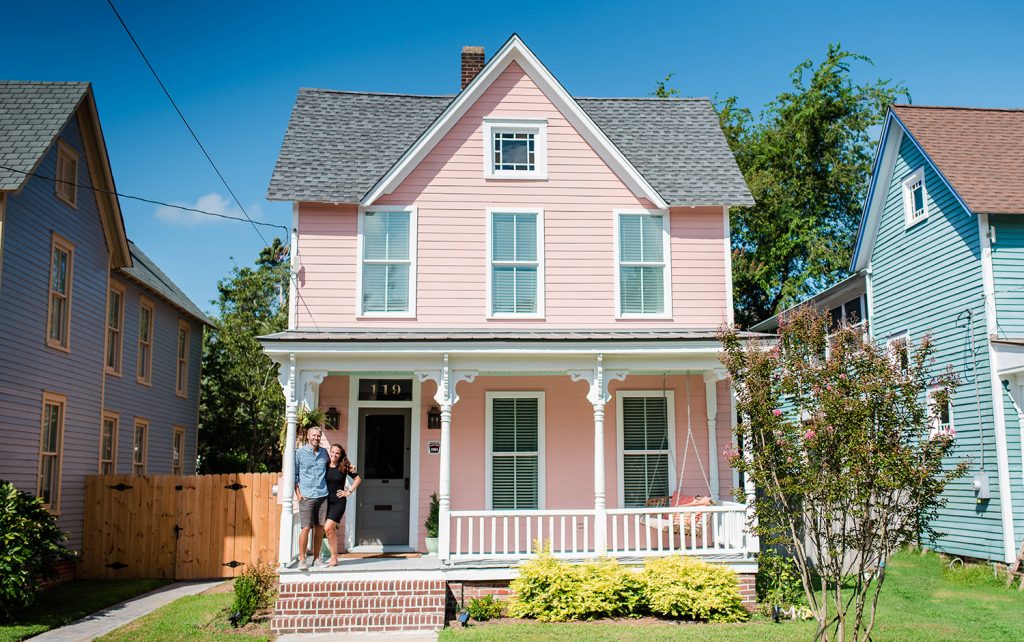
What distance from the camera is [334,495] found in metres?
11.4

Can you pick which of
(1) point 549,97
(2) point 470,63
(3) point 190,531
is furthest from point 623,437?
(3) point 190,531

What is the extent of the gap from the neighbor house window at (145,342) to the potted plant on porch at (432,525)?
927 centimetres

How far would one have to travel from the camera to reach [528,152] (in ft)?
47.5

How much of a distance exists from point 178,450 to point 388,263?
1141cm

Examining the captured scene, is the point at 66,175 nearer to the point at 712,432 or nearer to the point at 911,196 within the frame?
the point at 712,432

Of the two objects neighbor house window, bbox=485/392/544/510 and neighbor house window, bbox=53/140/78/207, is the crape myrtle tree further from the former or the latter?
neighbor house window, bbox=53/140/78/207

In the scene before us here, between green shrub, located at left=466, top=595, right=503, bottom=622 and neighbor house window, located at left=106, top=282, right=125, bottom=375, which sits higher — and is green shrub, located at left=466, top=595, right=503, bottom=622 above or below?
below

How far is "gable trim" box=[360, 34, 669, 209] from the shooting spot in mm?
13922

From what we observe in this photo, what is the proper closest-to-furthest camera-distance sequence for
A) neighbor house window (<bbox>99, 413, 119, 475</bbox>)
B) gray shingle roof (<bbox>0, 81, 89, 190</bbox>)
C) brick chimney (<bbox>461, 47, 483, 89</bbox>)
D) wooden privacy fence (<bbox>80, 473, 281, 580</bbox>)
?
1. gray shingle roof (<bbox>0, 81, 89, 190</bbox>)
2. wooden privacy fence (<bbox>80, 473, 281, 580</bbox>)
3. brick chimney (<bbox>461, 47, 483, 89</bbox>)
4. neighbor house window (<bbox>99, 413, 119, 475</bbox>)

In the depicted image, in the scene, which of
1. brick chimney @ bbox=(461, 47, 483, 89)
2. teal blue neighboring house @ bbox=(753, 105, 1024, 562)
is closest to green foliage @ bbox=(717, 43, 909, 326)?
teal blue neighboring house @ bbox=(753, 105, 1024, 562)

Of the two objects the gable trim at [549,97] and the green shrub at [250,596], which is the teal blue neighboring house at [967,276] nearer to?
the gable trim at [549,97]

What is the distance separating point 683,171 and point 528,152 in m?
2.68

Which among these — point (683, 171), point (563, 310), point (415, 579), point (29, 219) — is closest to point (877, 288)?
point (683, 171)

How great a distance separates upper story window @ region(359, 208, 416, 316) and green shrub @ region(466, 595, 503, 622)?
4.67 meters
